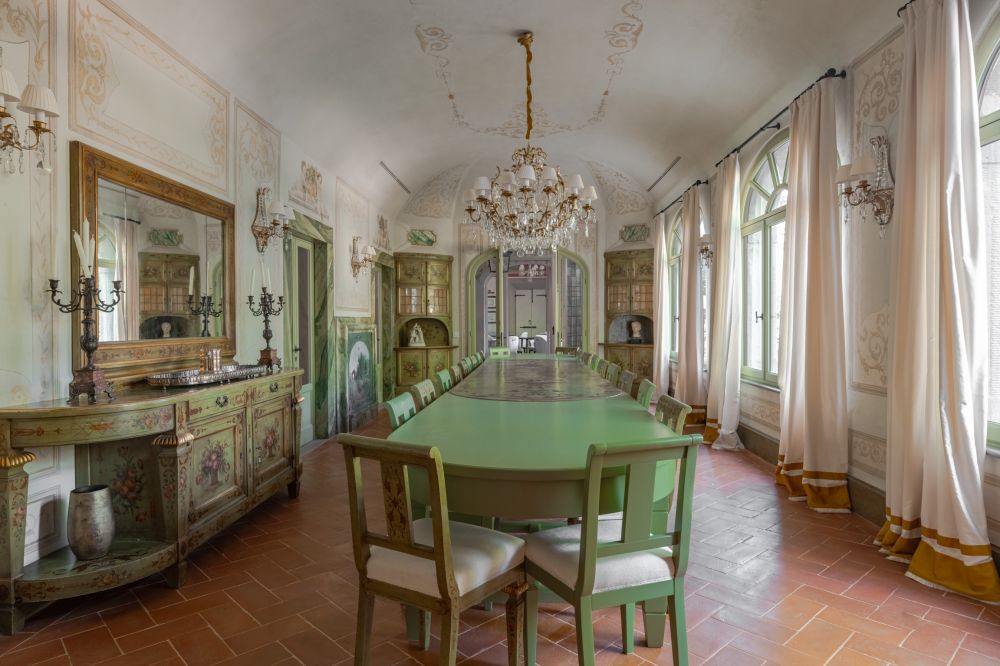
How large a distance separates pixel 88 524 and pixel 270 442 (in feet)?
Answer: 4.31

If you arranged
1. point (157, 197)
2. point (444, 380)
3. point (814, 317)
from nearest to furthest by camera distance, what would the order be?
point (157, 197), point (444, 380), point (814, 317)

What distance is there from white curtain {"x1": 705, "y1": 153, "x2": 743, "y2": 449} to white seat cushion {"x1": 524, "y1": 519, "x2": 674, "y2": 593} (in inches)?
159

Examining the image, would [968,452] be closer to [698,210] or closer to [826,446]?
[826,446]

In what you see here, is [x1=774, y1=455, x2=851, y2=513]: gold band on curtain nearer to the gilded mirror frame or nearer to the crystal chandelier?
the crystal chandelier

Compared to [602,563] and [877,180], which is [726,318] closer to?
[877,180]

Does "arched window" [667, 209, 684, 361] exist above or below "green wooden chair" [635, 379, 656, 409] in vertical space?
above

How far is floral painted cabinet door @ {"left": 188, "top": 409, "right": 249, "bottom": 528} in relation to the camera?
2.81m

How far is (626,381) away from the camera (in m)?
3.67

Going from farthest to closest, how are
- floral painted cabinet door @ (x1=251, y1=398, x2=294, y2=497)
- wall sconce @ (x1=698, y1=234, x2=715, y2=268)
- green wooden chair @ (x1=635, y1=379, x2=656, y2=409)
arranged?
wall sconce @ (x1=698, y1=234, x2=715, y2=268) < floral painted cabinet door @ (x1=251, y1=398, x2=294, y2=497) < green wooden chair @ (x1=635, y1=379, x2=656, y2=409)

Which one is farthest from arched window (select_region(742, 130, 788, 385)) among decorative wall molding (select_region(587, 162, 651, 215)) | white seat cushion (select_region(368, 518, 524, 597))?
white seat cushion (select_region(368, 518, 524, 597))

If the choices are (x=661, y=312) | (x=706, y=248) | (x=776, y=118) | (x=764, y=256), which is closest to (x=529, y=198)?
(x=776, y=118)

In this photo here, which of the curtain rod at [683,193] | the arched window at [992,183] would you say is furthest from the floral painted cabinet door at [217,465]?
the curtain rod at [683,193]

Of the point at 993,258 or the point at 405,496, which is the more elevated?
the point at 993,258

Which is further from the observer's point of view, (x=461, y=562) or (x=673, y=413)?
(x=673, y=413)
